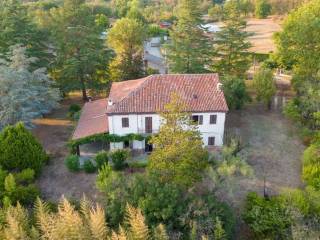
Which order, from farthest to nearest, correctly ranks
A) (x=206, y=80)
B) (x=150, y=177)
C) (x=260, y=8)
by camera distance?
1. (x=260, y=8)
2. (x=206, y=80)
3. (x=150, y=177)

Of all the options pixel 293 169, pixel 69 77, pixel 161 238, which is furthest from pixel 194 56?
pixel 161 238

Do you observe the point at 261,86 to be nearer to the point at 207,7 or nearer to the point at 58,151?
the point at 58,151

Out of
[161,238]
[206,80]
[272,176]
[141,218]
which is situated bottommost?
[272,176]

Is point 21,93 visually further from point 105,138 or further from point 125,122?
point 125,122

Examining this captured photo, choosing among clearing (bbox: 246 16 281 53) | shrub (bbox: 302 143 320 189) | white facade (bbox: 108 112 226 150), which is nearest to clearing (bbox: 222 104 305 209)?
shrub (bbox: 302 143 320 189)

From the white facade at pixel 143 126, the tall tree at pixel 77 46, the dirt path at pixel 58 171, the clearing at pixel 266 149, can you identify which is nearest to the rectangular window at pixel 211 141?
the white facade at pixel 143 126

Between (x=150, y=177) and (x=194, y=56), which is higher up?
(x=194, y=56)

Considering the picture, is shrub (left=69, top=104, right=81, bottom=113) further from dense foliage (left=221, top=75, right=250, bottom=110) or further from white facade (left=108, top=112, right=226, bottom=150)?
dense foliage (left=221, top=75, right=250, bottom=110)

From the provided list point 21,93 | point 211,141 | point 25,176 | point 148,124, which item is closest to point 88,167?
point 25,176
